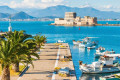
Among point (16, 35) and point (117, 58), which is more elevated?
point (16, 35)

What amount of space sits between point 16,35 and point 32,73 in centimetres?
506

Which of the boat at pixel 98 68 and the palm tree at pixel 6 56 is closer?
the palm tree at pixel 6 56

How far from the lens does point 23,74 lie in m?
30.0

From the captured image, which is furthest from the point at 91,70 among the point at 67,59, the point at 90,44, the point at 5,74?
the point at 90,44

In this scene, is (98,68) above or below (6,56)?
below

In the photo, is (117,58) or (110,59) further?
(117,58)

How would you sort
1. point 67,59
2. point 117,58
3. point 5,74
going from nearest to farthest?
point 5,74 → point 67,59 → point 117,58

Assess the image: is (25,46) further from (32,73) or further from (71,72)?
(71,72)

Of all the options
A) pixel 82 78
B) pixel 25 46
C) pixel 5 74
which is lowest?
pixel 82 78

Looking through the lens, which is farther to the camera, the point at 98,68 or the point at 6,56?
the point at 98,68

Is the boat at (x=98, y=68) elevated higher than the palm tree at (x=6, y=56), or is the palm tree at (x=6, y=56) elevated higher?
the palm tree at (x=6, y=56)

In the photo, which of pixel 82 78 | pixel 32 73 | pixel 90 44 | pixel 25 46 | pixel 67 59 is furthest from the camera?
pixel 90 44

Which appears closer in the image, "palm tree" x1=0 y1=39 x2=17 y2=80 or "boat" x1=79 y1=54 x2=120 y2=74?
"palm tree" x1=0 y1=39 x2=17 y2=80

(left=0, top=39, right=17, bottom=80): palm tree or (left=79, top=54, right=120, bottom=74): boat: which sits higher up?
(left=0, top=39, right=17, bottom=80): palm tree
